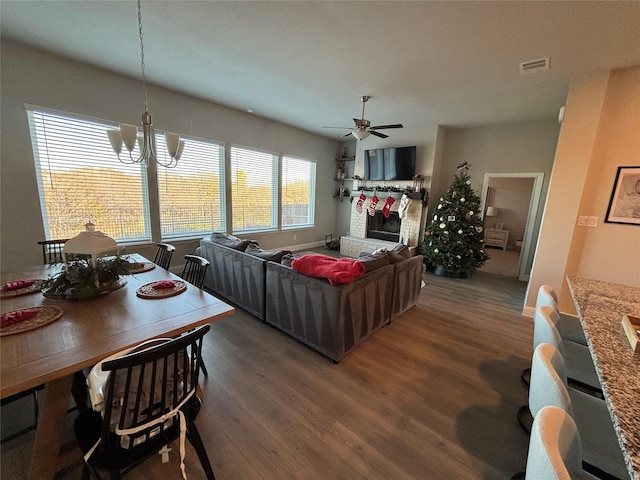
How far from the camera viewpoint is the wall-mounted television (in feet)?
17.9

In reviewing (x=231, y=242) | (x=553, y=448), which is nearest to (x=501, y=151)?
(x=231, y=242)

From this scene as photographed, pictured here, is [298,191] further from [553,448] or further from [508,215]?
[508,215]

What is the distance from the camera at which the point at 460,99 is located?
12.4 feet

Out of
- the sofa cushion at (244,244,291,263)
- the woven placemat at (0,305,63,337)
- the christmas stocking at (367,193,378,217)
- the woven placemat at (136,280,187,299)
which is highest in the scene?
the christmas stocking at (367,193,378,217)

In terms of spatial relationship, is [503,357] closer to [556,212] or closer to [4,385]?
[556,212]

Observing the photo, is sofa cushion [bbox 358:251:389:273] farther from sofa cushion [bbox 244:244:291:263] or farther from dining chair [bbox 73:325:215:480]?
dining chair [bbox 73:325:215:480]

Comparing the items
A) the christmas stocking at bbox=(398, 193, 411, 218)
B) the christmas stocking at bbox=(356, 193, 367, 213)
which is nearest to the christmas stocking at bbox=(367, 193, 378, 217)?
the christmas stocking at bbox=(356, 193, 367, 213)

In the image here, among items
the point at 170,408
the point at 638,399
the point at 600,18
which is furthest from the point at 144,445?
the point at 600,18

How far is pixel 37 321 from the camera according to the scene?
1384mm

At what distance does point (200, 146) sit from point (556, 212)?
209 inches

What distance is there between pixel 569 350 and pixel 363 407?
1447 millimetres

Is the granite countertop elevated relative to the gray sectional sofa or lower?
elevated

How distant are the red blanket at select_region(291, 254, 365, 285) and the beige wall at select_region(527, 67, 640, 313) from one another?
2.62 meters

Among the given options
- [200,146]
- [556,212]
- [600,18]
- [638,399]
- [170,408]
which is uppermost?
[600,18]
